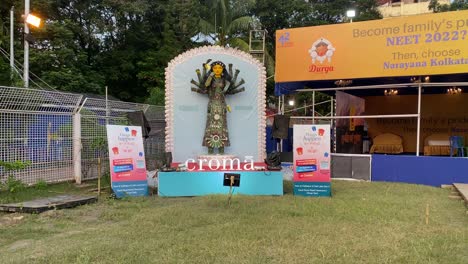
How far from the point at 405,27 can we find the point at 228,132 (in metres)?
5.43

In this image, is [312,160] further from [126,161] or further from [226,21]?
[226,21]

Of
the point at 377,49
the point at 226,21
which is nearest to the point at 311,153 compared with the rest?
the point at 377,49

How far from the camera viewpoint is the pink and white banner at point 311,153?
9328mm

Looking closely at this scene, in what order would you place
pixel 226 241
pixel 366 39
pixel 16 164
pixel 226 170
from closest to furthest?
pixel 226 241 < pixel 16 164 < pixel 226 170 < pixel 366 39

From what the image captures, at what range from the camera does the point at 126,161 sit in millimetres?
9461

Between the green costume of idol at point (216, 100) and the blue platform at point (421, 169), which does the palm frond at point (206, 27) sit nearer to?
the green costume of idol at point (216, 100)

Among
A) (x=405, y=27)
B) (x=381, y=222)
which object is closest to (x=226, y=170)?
(x=381, y=222)

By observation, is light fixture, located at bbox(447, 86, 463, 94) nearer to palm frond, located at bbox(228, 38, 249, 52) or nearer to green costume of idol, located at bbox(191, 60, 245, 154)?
palm frond, located at bbox(228, 38, 249, 52)

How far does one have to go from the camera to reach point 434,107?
17.8 m

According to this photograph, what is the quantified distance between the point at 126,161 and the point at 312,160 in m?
4.00

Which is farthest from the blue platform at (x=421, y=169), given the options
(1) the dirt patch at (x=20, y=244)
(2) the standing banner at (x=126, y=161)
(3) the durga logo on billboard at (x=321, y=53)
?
(1) the dirt patch at (x=20, y=244)

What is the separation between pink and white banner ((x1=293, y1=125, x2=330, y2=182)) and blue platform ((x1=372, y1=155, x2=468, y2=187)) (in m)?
3.35

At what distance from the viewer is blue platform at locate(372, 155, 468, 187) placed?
11016 mm

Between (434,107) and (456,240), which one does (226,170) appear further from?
(434,107)
